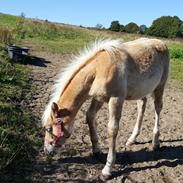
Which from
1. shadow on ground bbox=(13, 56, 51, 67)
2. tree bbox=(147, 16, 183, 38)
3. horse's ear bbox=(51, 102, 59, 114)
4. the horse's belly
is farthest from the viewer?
tree bbox=(147, 16, 183, 38)

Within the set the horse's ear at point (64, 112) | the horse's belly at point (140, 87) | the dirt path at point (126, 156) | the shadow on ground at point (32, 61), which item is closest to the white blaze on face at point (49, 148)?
the dirt path at point (126, 156)

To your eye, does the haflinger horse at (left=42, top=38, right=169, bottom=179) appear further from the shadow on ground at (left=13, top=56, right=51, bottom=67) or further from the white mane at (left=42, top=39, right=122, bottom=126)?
the shadow on ground at (left=13, top=56, right=51, bottom=67)

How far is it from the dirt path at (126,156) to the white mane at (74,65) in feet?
2.54

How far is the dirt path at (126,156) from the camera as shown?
599 centimetres

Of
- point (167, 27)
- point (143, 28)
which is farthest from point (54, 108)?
point (143, 28)

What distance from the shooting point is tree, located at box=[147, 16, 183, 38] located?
183ft

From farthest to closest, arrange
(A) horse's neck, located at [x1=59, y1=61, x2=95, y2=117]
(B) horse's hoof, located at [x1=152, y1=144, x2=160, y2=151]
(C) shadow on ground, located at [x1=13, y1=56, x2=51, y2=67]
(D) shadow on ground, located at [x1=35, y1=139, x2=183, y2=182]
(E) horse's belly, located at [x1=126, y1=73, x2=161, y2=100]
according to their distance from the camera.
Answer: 1. (C) shadow on ground, located at [x1=13, y1=56, x2=51, y2=67]
2. (B) horse's hoof, located at [x1=152, y1=144, x2=160, y2=151]
3. (E) horse's belly, located at [x1=126, y1=73, x2=161, y2=100]
4. (D) shadow on ground, located at [x1=35, y1=139, x2=183, y2=182]
5. (A) horse's neck, located at [x1=59, y1=61, x2=95, y2=117]

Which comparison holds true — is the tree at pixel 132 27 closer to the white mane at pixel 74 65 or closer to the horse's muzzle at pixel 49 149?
the white mane at pixel 74 65

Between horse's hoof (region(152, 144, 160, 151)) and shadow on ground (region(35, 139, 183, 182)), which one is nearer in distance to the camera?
shadow on ground (region(35, 139, 183, 182))

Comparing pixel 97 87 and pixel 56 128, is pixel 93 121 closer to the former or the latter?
pixel 97 87

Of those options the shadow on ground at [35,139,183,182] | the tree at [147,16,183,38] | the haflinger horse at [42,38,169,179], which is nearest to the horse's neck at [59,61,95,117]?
the haflinger horse at [42,38,169,179]

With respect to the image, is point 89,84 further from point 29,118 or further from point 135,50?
point 29,118

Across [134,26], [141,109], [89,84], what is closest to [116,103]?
[89,84]

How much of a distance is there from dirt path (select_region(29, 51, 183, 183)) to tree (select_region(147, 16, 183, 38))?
47.1m
